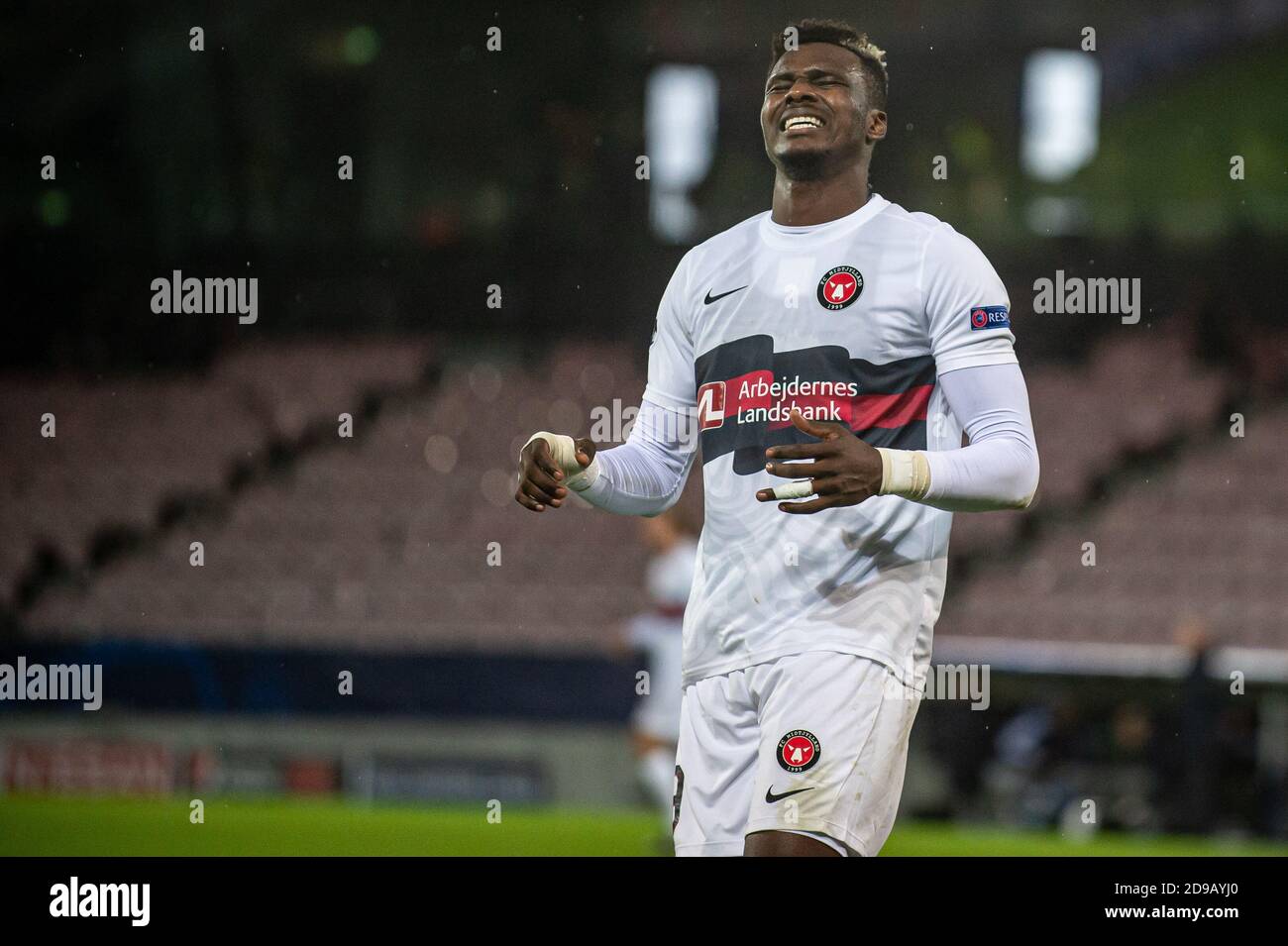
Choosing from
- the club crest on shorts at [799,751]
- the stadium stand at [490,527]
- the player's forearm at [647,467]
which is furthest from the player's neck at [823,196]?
the stadium stand at [490,527]

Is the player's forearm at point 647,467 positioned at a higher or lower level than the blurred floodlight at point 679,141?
lower

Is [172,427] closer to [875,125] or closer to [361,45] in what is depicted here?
[361,45]

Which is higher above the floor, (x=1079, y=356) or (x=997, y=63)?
(x=997, y=63)

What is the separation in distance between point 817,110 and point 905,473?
2.89 feet

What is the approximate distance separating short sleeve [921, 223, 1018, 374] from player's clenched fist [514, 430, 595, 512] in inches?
30.6

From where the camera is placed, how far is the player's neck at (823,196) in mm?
3260

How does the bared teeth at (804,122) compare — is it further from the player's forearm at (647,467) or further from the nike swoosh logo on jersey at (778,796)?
the nike swoosh logo on jersey at (778,796)

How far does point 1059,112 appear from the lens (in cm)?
1054

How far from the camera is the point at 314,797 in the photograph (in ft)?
28.7

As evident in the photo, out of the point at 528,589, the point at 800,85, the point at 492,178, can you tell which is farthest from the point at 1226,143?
the point at 800,85

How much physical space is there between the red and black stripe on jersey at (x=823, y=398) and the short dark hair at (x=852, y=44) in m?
0.61
